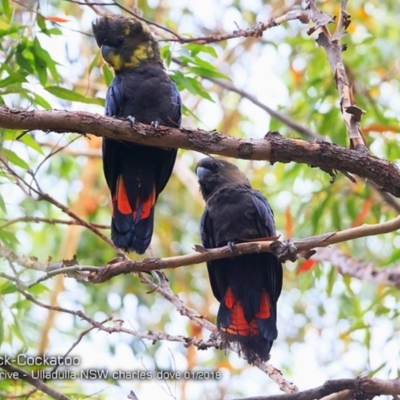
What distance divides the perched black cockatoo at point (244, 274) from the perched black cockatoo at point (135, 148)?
38 centimetres

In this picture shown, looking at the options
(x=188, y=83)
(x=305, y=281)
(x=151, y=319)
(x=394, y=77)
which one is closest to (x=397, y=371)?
(x=305, y=281)

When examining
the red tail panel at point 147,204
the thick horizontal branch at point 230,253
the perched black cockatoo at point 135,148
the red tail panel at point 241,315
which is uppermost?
the perched black cockatoo at point 135,148

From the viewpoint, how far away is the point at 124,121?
262 centimetres

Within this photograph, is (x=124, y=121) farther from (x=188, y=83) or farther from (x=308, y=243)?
(x=188, y=83)

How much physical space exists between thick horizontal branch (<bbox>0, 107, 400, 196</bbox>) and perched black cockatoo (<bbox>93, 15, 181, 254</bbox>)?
0.82 m

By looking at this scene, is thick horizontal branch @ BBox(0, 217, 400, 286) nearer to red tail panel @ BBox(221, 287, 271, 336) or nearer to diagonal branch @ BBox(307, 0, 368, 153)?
diagonal branch @ BBox(307, 0, 368, 153)

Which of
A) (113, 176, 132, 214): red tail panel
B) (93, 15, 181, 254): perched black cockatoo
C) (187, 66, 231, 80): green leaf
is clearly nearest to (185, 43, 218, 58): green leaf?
(187, 66, 231, 80): green leaf

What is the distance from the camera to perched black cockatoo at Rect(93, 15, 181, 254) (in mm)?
3432

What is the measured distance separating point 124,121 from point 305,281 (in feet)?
9.28

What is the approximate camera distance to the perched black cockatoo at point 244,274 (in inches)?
134

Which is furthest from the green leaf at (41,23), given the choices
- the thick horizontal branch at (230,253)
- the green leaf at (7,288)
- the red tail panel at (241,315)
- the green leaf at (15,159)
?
the red tail panel at (241,315)

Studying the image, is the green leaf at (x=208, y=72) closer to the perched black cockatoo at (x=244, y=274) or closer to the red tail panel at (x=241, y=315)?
the perched black cockatoo at (x=244, y=274)

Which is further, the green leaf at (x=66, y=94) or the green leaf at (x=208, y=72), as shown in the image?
the green leaf at (x=208, y=72)

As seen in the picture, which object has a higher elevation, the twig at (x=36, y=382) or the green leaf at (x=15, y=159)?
the green leaf at (x=15, y=159)
